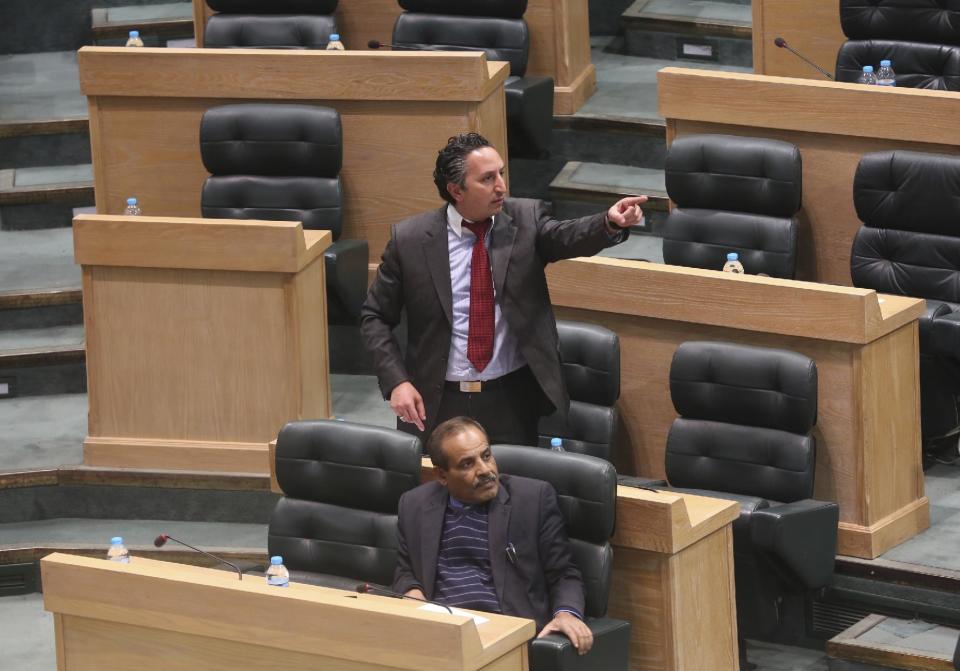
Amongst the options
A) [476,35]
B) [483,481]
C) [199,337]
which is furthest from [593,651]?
[476,35]

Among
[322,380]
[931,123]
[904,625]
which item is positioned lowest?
[904,625]

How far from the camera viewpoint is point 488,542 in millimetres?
2854

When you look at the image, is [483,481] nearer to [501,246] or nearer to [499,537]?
[499,537]

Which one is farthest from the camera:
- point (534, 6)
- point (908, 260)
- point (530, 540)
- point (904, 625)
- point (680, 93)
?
point (534, 6)

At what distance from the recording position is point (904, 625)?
330 centimetres

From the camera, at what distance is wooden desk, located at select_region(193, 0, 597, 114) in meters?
4.75

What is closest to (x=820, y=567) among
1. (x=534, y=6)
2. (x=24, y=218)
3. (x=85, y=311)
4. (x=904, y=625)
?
(x=904, y=625)

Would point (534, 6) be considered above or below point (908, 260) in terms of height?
above

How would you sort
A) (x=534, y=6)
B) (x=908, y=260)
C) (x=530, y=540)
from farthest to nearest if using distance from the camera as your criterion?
(x=534, y=6) < (x=908, y=260) < (x=530, y=540)

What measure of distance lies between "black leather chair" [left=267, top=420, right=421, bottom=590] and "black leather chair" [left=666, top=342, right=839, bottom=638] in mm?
590

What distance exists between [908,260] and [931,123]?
28 cm

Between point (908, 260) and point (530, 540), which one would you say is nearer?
point (530, 540)

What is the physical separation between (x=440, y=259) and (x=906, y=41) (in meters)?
1.65

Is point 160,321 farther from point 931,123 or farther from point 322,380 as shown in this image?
point 931,123
